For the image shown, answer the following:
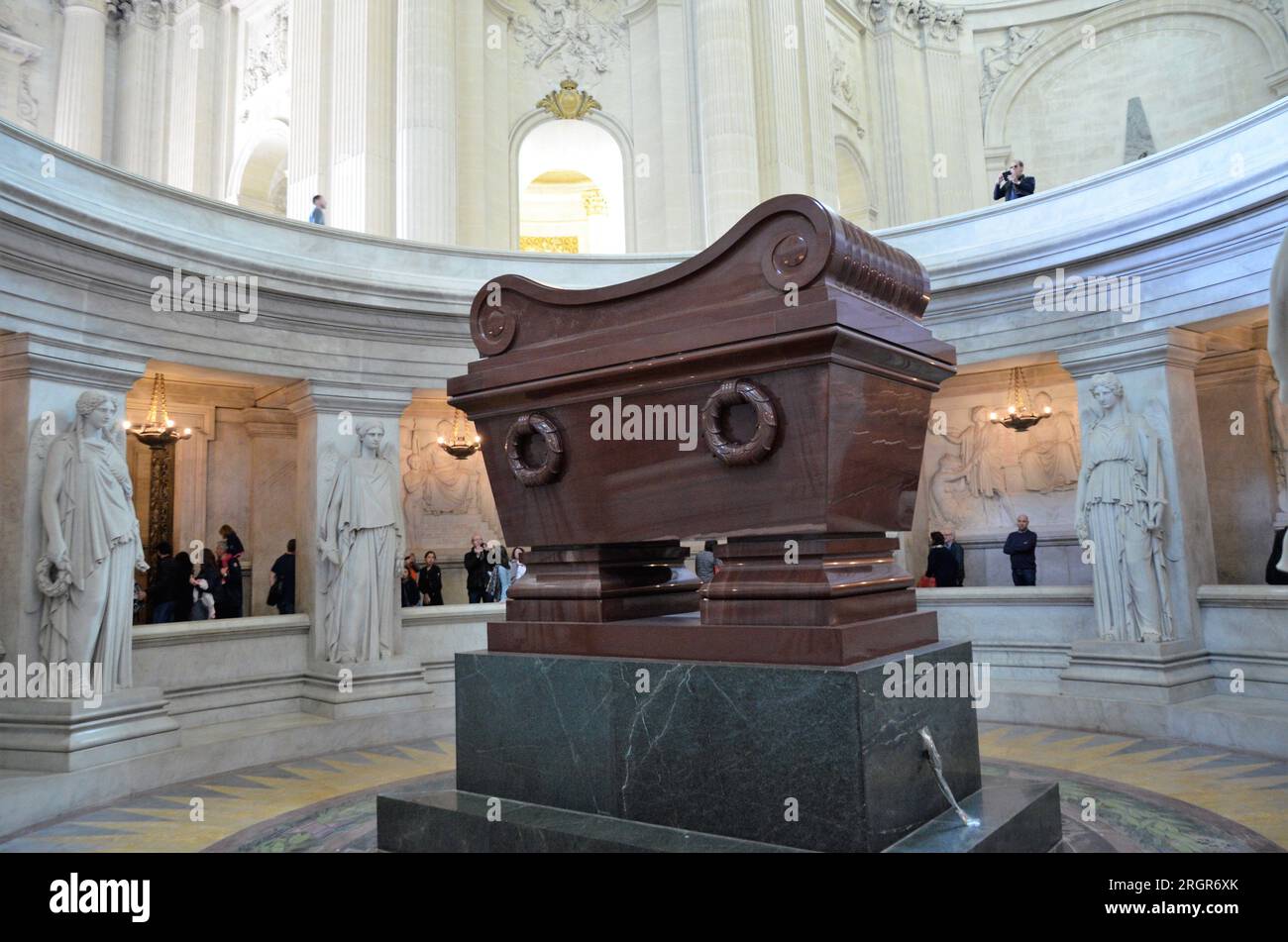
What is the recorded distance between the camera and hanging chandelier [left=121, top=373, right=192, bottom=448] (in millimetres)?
8977

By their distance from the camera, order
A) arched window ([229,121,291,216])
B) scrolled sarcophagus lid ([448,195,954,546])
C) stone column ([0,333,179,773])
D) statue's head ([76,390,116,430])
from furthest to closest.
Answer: arched window ([229,121,291,216]) → statue's head ([76,390,116,430]) → stone column ([0,333,179,773]) → scrolled sarcophagus lid ([448,195,954,546])

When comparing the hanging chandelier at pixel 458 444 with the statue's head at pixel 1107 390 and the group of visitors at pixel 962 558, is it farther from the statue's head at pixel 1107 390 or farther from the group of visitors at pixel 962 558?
the statue's head at pixel 1107 390

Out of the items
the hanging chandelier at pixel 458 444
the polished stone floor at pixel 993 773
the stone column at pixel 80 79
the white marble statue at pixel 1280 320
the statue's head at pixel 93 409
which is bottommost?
the polished stone floor at pixel 993 773

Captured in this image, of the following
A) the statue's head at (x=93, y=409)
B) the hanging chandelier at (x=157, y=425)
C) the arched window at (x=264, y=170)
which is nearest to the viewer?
the statue's head at (x=93, y=409)

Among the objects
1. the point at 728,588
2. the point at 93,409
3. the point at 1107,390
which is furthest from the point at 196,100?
the point at 728,588

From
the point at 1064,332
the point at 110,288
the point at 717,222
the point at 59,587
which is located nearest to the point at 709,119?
the point at 717,222

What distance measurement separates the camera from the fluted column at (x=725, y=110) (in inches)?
589

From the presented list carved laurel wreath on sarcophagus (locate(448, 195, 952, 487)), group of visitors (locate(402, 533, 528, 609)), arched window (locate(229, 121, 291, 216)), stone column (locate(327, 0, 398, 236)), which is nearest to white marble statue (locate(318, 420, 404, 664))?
group of visitors (locate(402, 533, 528, 609))

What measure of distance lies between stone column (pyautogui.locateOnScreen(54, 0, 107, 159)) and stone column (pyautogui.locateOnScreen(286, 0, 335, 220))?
17.8 ft

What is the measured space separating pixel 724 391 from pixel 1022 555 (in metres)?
8.02

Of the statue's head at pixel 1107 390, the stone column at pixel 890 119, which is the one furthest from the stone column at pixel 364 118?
the stone column at pixel 890 119

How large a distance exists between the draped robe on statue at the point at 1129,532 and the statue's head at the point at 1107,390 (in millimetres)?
166

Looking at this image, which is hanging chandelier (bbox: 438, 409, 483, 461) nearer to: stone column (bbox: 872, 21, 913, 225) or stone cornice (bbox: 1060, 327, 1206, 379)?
stone cornice (bbox: 1060, 327, 1206, 379)

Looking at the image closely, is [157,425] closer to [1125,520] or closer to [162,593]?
[162,593]
